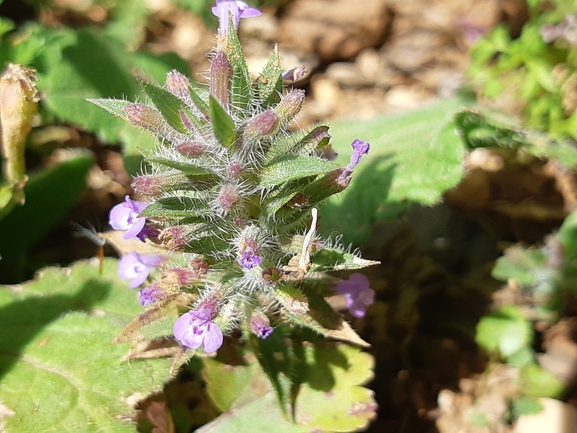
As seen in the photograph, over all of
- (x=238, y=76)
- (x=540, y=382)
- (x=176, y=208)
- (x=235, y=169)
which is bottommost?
(x=540, y=382)

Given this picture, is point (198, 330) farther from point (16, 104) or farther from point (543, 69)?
point (543, 69)

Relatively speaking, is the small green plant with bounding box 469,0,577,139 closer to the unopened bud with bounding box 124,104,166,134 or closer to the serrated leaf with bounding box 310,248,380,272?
the serrated leaf with bounding box 310,248,380,272

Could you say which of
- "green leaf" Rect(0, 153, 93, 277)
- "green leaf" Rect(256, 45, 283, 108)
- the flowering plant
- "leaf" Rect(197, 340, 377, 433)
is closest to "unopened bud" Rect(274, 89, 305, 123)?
the flowering plant

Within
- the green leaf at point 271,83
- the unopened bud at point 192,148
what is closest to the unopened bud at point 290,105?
the green leaf at point 271,83

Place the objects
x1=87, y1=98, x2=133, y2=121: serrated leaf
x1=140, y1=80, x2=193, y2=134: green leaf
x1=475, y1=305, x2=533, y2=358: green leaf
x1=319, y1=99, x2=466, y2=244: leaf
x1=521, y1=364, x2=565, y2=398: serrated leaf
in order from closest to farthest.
→ x1=140, y1=80, x2=193, y2=134: green leaf, x1=87, y1=98, x2=133, y2=121: serrated leaf, x1=319, y1=99, x2=466, y2=244: leaf, x1=521, y1=364, x2=565, y2=398: serrated leaf, x1=475, y1=305, x2=533, y2=358: green leaf

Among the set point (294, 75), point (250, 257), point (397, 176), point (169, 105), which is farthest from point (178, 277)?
point (397, 176)

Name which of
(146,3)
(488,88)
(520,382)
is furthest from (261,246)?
(146,3)
